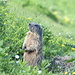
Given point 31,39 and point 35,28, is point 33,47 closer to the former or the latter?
point 31,39

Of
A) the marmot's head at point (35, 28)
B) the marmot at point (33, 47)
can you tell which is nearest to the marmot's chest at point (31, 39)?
the marmot at point (33, 47)

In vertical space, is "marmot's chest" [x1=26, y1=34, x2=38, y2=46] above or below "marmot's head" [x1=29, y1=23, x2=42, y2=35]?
below

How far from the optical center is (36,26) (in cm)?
640

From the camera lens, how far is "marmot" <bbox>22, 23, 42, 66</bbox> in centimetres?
630

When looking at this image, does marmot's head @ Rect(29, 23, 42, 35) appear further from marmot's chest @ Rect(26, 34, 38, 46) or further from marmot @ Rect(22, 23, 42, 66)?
marmot's chest @ Rect(26, 34, 38, 46)

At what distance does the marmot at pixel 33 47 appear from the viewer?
6.30 m

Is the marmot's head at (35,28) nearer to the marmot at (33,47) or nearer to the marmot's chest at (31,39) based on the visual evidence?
the marmot at (33,47)

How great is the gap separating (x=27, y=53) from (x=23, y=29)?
1.51m

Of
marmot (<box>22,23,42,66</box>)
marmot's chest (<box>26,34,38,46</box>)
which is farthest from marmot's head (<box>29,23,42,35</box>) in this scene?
marmot's chest (<box>26,34,38,46</box>)

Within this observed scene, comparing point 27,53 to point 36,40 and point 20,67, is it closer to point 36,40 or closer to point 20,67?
point 36,40

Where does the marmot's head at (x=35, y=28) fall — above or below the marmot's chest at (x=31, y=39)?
above

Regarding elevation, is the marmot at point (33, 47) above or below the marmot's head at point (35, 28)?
below

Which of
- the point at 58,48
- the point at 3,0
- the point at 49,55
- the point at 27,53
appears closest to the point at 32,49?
the point at 27,53

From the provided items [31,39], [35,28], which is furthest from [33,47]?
[35,28]
